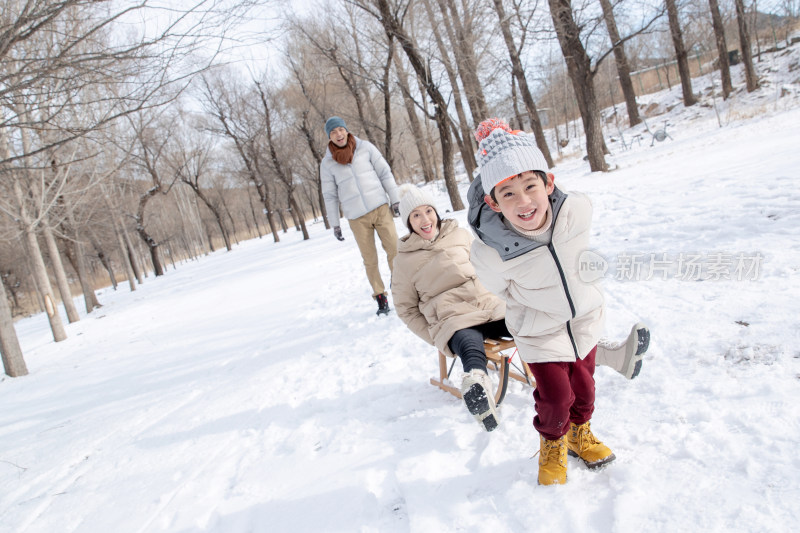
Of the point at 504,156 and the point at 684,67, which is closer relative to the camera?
the point at 504,156

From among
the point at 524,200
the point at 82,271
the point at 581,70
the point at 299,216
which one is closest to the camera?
the point at 524,200

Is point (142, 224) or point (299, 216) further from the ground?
point (142, 224)

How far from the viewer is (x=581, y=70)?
34.6 ft

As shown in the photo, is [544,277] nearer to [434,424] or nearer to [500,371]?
[500,371]

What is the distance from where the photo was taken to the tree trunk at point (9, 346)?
21.6 feet

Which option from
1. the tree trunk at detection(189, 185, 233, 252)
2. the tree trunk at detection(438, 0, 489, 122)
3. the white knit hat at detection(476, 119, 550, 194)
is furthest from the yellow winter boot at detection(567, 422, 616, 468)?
the tree trunk at detection(189, 185, 233, 252)

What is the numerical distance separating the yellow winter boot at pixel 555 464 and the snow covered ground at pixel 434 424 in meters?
0.05

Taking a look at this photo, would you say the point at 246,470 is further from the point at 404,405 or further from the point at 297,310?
the point at 297,310

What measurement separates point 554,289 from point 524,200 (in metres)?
0.41

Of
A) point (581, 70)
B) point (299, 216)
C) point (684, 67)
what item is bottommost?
point (299, 216)

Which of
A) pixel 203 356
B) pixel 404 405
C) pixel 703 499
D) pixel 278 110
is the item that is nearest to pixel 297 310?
pixel 203 356

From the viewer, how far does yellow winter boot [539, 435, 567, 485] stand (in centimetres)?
188

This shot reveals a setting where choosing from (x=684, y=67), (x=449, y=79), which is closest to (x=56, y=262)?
(x=449, y=79)

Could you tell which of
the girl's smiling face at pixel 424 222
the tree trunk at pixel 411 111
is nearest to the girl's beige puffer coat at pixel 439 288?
the girl's smiling face at pixel 424 222
